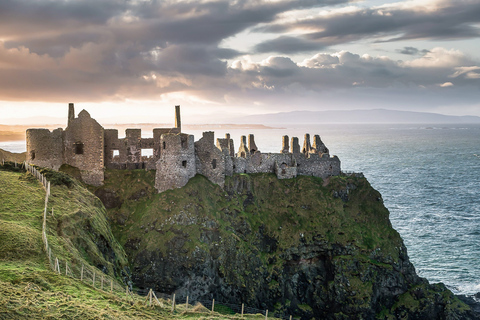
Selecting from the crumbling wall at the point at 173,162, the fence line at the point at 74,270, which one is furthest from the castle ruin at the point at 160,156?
the fence line at the point at 74,270

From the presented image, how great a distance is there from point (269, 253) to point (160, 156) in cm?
2295

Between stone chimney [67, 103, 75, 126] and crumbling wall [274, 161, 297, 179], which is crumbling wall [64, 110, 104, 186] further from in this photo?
crumbling wall [274, 161, 297, 179]

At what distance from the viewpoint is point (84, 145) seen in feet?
244

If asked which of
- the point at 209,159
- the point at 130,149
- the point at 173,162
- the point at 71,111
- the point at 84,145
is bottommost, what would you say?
the point at 173,162

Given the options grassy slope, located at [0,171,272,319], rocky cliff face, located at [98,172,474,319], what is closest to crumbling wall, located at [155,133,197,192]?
rocky cliff face, located at [98,172,474,319]

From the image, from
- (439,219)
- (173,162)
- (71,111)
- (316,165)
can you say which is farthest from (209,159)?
(439,219)

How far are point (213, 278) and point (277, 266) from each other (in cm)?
1067

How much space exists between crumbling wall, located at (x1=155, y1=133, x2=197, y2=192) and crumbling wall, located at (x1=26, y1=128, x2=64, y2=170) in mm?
15251

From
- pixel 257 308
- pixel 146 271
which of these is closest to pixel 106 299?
pixel 146 271

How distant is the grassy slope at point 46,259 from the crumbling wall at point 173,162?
19.1 m

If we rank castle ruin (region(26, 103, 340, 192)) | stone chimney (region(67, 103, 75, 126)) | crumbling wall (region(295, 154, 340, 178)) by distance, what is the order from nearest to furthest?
castle ruin (region(26, 103, 340, 192))
stone chimney (region(67, 103, 75, 126))
crumbling wall (region(295, 154, 340, 178))

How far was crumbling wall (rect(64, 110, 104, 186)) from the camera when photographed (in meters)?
74.1

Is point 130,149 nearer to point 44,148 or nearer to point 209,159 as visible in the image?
point 209,159

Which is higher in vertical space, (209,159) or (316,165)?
(209,159)
